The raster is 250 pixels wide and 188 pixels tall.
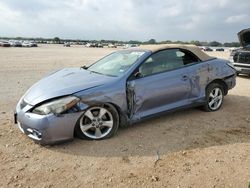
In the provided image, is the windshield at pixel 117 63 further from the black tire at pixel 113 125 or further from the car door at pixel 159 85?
the black tire at pixel 113 125

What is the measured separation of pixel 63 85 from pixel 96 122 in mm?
784

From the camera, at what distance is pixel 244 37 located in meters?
11.8

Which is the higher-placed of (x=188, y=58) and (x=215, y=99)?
(x=188, y=58)

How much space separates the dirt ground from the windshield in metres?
1.05

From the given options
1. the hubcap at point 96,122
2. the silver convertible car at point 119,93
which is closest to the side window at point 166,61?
the silver convertible car at point 119,93

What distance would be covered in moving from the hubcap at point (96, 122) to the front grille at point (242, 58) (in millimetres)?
8284

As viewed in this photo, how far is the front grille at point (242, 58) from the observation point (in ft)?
35.8

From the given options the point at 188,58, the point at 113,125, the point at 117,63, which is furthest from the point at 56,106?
the point at 188,58

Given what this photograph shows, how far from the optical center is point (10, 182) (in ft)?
10.8

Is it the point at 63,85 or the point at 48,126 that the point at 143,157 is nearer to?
the point at 48,126

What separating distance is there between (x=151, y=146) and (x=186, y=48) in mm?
2325

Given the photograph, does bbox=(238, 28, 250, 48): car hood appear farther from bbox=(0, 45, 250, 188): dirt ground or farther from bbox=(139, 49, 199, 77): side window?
bbox=(0, 45, 250, 188): dirt ground

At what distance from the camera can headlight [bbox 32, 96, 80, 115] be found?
4.01 metres

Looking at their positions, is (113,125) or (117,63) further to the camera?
(117,63)
